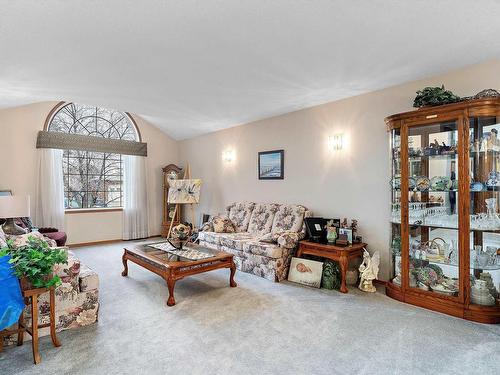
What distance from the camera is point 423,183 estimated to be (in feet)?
10.2

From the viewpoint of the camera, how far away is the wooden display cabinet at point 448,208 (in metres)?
2.76

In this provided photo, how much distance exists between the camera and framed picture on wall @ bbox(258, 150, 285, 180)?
4.95 metres

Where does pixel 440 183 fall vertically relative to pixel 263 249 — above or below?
above

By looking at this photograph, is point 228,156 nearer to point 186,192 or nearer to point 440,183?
point 186,192

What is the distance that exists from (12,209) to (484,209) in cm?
508

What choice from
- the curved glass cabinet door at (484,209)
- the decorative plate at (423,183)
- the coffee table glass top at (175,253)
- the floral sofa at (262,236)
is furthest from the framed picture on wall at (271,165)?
the curved glass cabinet door at (484,209)

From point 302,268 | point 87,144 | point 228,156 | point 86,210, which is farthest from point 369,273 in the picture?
point 87,144

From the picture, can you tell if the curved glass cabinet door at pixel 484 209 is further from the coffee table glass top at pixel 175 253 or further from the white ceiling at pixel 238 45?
the coffee table glass top at pixel 175 253

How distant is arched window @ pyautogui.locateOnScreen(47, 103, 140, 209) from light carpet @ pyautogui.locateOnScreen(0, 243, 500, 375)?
11.9 ft

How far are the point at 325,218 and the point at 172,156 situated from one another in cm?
451

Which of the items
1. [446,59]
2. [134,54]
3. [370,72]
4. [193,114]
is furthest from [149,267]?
[446,59]

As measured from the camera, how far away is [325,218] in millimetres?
4234

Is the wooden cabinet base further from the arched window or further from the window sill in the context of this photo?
the arched window

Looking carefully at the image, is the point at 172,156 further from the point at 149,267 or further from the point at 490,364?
the point at 490,364
